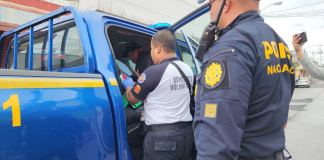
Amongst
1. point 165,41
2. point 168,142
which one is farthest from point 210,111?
point 165,41

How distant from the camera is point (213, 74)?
1.37 m

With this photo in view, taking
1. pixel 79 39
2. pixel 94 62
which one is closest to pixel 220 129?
pixel 94 62

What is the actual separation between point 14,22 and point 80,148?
898cm

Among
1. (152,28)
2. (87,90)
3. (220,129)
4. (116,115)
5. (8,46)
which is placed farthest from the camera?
(8,46)

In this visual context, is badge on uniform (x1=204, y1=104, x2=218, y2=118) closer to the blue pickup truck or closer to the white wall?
the blue pickup truck

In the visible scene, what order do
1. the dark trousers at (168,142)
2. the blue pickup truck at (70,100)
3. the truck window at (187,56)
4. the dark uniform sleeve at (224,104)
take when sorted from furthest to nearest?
the truck window at (187,56), the dark trousers at (168,142), the blue pickup truck at (70,100), the dark uniform sleeve at (224,104)

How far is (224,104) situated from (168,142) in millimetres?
1215

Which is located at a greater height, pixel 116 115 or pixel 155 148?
pixel 116 115

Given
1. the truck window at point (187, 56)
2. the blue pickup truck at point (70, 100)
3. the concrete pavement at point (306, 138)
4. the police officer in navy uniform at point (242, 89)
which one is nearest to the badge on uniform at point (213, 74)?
the police officer in navy uniform at point (242, 89)

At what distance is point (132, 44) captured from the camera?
12.3 ft

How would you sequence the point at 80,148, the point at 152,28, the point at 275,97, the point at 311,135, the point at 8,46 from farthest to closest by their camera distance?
the point at 311,135, the point at 8,46, the point at 152,28, the point at 80,148, the point at 275,97

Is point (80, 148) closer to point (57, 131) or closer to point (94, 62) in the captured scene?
point (57, 131)

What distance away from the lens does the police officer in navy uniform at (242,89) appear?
1.31m

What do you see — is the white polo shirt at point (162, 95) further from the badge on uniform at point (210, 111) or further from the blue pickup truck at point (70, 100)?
the badge on uniform at point (210, 111)
